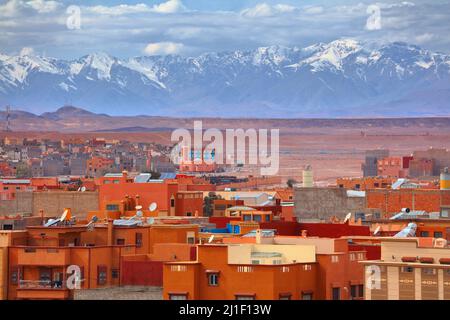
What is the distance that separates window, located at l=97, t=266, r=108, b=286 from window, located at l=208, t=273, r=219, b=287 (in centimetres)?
493

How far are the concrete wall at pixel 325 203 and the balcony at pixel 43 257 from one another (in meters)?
23.6

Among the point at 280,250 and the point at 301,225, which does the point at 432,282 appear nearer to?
the point at 280,250

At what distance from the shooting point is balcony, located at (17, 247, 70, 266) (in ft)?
95.6

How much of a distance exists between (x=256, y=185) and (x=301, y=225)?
60.9 metres

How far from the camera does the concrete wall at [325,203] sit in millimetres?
53125

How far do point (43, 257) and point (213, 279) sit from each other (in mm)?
5409

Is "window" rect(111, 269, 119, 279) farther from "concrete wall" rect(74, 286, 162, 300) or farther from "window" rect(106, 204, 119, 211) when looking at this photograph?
"window" rect(106, 204, 119, 211)

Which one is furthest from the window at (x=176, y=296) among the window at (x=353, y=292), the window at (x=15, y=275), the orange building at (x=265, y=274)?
the window at (x=15, y=275)

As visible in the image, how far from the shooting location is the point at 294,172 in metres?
141

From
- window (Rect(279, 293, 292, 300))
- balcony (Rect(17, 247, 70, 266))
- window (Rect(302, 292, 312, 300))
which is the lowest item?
window (Rect(302, 292, 312, 300))

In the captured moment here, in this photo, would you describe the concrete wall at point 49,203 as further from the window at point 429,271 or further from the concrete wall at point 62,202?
the window at point 429,271

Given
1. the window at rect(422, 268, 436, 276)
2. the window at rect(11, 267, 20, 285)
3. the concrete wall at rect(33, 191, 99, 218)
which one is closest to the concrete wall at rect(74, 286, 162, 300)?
the window at rect(11, 267, 20, 285)

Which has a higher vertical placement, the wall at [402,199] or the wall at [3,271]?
the wall at [402,199]
